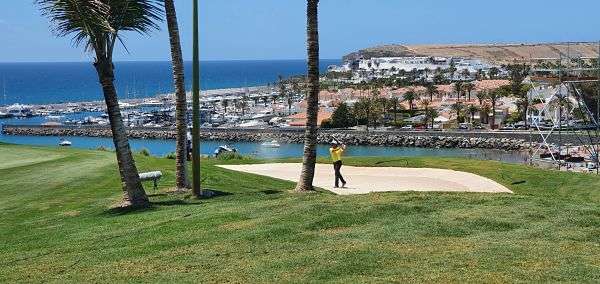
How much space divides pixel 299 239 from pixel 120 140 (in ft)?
19.9

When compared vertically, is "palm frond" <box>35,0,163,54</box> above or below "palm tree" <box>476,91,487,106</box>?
above

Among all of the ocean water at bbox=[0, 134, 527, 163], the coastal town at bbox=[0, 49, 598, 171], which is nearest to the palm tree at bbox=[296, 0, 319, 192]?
the coastal town at bbox=[0, 49, 598, 171]

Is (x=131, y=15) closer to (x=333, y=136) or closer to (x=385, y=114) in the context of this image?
(x=333, y=136)

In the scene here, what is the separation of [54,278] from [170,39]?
8.83 m

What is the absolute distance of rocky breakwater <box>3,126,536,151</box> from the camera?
78688 millimetres

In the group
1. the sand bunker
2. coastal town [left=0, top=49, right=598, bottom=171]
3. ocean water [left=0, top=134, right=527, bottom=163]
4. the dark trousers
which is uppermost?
the dark trousers

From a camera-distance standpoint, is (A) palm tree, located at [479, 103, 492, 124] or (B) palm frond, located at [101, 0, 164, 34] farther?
(A) palm tree, located at [479, 103, 492, 124]

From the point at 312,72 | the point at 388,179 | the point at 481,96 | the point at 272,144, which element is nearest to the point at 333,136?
the point at 272,144

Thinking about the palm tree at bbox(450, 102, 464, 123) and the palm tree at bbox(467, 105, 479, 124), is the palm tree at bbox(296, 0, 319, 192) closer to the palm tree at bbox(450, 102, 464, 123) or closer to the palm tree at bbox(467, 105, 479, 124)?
the palm tree at bbox(467, 105, 479, 124)

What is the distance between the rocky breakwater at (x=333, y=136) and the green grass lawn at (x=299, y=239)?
2224 inches

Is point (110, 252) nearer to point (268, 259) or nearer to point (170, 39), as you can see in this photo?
point (268, 259)

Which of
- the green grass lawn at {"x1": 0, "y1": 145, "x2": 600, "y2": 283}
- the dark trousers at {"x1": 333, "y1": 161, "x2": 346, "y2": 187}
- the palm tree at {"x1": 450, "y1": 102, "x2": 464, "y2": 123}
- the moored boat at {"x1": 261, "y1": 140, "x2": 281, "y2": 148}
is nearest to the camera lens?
the green grass lawn at {"x1": 0, "y1": 145, "x2": 600, "y2": 283}

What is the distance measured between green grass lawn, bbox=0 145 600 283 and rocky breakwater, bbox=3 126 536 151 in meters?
56.5

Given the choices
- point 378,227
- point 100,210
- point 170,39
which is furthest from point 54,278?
point 170,39
